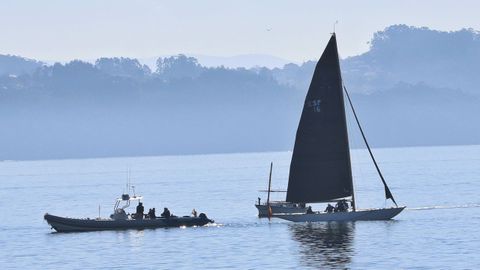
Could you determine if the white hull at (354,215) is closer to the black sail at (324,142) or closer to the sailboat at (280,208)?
the black sail at (324,142)

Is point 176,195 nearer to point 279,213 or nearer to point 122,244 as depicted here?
point 279,213

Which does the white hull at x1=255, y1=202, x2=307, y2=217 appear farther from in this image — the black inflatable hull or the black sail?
the black inflatable hull

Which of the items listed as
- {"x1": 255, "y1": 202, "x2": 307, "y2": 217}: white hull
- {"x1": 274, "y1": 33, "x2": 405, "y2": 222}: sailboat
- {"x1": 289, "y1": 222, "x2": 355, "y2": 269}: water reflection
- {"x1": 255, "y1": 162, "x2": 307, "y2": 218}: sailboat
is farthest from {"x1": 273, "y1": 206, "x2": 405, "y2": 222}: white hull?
{"x1": 255, "y1": 162, "x2": 307, "y2": 218}: sailboat

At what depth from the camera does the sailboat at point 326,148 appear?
102 meters

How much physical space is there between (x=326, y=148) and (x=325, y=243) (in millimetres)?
14045

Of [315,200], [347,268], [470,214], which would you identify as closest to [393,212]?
[315,200]

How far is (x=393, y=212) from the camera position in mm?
104438

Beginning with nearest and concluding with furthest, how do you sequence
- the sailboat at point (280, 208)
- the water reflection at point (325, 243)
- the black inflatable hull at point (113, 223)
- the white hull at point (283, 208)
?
1. the water reflection at point (325, 243)
2. the black inflatable hull at point (113, 223)
3. the white hull at point (283, 208)
4. the sailboat at point (280, 208)

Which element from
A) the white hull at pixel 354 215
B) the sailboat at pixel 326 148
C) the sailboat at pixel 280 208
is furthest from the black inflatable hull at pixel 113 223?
the sailboat at pixel 326 148

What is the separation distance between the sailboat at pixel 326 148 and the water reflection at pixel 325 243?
62.3 inches

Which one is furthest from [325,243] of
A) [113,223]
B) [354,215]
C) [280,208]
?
[113,223]

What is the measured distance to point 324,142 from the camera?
103000 mm

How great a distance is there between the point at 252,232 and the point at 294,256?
2062 cm

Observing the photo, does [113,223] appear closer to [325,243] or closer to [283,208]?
[283,208]
